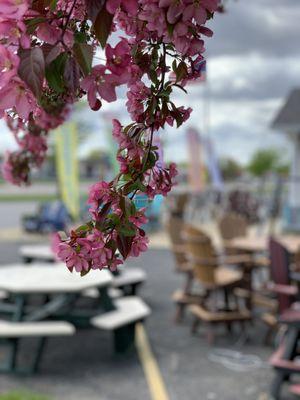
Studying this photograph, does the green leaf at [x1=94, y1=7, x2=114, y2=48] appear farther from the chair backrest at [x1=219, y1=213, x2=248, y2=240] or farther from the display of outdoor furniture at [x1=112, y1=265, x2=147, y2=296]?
the chair backrest at [x1=219, y1=213, x2=248, y2=240]

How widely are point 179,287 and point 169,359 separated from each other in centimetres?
407

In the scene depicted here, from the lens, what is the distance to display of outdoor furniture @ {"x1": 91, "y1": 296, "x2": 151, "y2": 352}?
240 inches

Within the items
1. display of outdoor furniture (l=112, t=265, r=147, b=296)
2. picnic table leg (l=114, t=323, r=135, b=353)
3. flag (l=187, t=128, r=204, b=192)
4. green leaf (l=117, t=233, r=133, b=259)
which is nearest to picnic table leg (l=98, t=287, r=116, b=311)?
picnic table leg (l=114, t=323, r=135, b=353)

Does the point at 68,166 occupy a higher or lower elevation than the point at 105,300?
higher

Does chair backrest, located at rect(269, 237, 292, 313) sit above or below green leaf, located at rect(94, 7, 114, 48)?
below

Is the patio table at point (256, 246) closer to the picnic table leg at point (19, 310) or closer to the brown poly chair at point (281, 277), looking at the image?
the brown poly chair at point (281, 277)

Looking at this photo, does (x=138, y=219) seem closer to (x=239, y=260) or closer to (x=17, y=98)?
(x=17, y=98)

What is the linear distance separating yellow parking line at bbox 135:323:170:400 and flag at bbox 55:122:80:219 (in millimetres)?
5813

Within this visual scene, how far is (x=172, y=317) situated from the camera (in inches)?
313

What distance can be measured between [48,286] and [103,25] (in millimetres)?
5356

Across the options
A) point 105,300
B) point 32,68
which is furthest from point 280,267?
point 32,68

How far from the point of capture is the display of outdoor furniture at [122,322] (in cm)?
609

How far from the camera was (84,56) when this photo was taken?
1.04m

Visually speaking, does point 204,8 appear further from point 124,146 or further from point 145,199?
point 145,199
